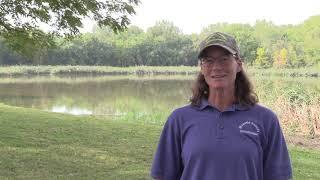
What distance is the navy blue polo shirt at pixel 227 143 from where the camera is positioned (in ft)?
7.52

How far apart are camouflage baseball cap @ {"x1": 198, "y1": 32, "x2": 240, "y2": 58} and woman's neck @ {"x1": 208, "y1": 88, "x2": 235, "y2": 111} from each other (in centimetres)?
19

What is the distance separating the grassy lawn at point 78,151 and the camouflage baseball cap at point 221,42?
208 inches

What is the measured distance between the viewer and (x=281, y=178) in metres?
2.41

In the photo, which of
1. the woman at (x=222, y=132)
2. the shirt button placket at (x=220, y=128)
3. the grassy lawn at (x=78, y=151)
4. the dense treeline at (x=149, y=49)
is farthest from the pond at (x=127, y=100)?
the dense treeline at (x=149, y=49)

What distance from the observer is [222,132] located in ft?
7.55

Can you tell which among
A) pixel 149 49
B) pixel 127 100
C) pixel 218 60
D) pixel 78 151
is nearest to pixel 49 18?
pixel 78 151

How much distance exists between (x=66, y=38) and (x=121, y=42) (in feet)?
248

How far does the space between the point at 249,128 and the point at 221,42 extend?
0.42 metres

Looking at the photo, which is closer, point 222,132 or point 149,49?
point 222,132

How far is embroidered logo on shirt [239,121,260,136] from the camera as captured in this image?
7.61 ft

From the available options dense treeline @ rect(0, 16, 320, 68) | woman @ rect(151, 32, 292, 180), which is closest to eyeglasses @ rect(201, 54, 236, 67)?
woman @ rect(151, 32, 292, 180)

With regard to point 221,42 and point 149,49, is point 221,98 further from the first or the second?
point 149,49

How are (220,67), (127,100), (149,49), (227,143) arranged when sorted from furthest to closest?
(149,49) < (127,100) < (220,67) < (227,143)

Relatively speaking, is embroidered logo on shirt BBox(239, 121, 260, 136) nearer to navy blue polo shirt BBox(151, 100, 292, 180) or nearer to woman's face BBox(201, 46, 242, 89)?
navy blue polo shirt BBox(151, 100, 292, 180)
